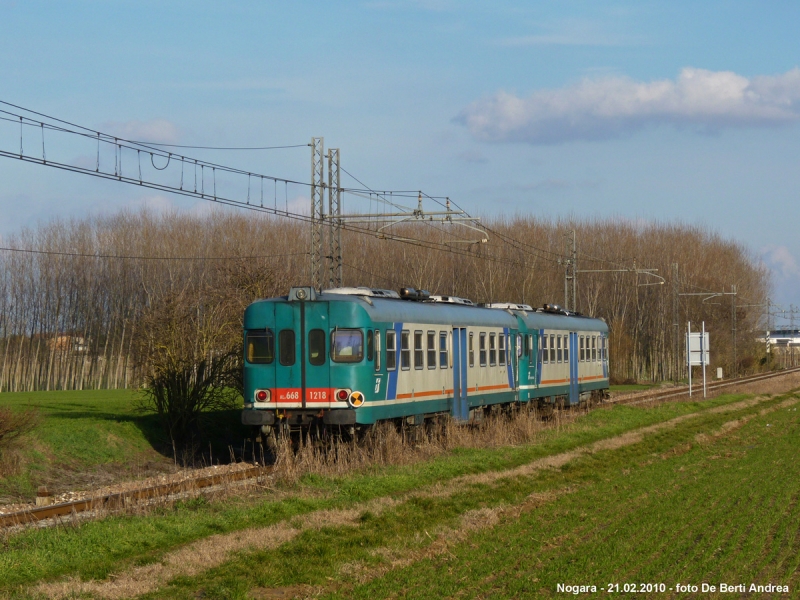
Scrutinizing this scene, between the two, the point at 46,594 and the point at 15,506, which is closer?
the point at 46,594

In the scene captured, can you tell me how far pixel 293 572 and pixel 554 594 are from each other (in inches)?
97.0

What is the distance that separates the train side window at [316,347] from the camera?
19016 mm

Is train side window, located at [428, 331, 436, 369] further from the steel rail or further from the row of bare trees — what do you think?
the row of bare trees

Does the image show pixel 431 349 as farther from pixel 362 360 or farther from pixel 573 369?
pixel 573 369

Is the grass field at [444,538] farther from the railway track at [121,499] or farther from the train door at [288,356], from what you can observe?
the train door at [288,356]

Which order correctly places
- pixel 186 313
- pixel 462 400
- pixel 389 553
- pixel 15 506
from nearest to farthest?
pixel 389 553 < pixel 15 506 < pixel 462 400 < pixel 186 313

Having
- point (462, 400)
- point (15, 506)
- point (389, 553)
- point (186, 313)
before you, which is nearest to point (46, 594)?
point (389, 553)

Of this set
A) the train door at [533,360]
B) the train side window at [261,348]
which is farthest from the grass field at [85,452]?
the train door at [533,360]

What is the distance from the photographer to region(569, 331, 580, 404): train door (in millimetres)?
32719

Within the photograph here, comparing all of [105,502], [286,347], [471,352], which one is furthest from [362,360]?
[105,502]

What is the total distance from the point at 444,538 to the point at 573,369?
73.2 ft

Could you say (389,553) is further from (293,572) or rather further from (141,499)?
(141,499)

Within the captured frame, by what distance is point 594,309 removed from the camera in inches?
2985

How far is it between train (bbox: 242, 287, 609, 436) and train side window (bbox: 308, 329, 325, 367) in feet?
0.06
